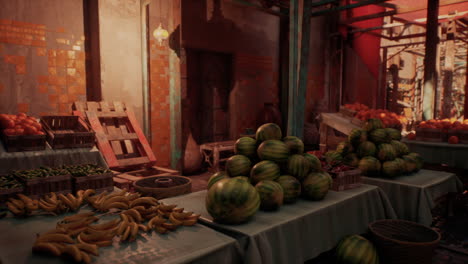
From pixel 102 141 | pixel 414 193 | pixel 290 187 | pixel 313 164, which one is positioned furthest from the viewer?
pixel 102 141

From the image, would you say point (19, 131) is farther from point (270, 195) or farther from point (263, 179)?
point (270, 195)

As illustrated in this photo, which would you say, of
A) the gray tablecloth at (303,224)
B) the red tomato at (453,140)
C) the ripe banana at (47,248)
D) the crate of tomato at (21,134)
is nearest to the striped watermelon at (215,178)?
the gray tablecloth at (303,224)

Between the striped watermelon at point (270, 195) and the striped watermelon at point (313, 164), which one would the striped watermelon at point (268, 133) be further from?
the striped watermelon at point (270, 195)

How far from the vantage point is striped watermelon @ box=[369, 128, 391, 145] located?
4.05 m

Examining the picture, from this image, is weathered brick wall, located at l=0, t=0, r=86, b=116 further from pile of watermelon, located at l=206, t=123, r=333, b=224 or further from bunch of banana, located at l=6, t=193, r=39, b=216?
pile of watermelon, located at l=206, t=123, r=333, b=224

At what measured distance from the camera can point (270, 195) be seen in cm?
255

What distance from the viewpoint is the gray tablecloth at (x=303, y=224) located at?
2207mm

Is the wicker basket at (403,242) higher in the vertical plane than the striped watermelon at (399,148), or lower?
lower

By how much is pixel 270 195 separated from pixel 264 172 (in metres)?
0.25

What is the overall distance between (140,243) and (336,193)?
1.96 metres

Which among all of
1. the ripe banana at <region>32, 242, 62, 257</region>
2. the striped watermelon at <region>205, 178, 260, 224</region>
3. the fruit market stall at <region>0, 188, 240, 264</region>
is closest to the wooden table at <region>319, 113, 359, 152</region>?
the striped watermelon at <region>205, 178, 260, 224</region>

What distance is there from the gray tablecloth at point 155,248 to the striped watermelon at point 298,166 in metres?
0.99

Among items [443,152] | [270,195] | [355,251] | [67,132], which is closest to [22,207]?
[270,195]

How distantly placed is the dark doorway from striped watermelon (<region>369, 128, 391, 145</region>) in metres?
5.08
